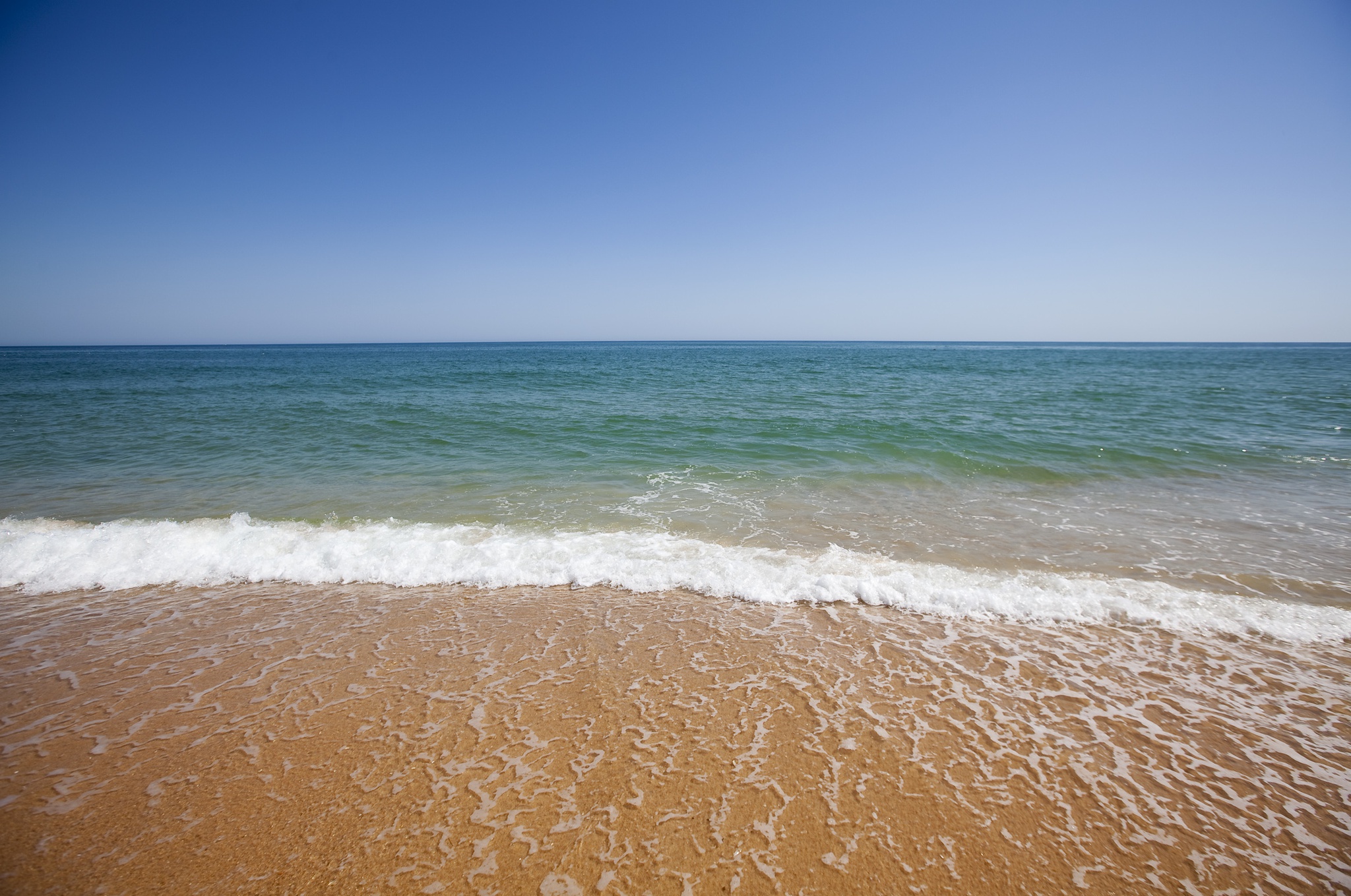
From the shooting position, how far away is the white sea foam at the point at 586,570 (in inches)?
212

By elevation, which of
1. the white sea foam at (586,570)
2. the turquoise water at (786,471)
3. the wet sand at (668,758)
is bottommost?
the wet sand at (668,758)

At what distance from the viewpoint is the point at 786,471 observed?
37.4 feet

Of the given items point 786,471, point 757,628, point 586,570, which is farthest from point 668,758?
point 786,471

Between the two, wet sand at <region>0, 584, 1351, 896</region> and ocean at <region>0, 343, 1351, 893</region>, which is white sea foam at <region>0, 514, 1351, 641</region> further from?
wet sand at <region>0, 584, 1351, 896</region>

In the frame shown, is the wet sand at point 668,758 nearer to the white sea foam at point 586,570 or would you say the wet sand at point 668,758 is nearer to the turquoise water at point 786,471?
the white sea foam at point 586,570

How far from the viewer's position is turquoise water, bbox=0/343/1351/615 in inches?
293

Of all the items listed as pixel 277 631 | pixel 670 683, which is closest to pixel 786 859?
pixel 670 683

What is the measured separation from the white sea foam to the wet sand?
0.45m

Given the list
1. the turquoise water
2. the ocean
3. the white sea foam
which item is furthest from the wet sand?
the turquoise water

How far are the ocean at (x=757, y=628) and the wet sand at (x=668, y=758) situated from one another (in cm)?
3

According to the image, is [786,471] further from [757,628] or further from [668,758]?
[668,758]

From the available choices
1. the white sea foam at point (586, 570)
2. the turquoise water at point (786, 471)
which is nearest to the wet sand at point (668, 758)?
the white sea foam at point (586, 570)

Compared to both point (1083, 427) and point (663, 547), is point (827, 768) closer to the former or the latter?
point (663, 547)

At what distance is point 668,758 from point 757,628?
1.94 meters
